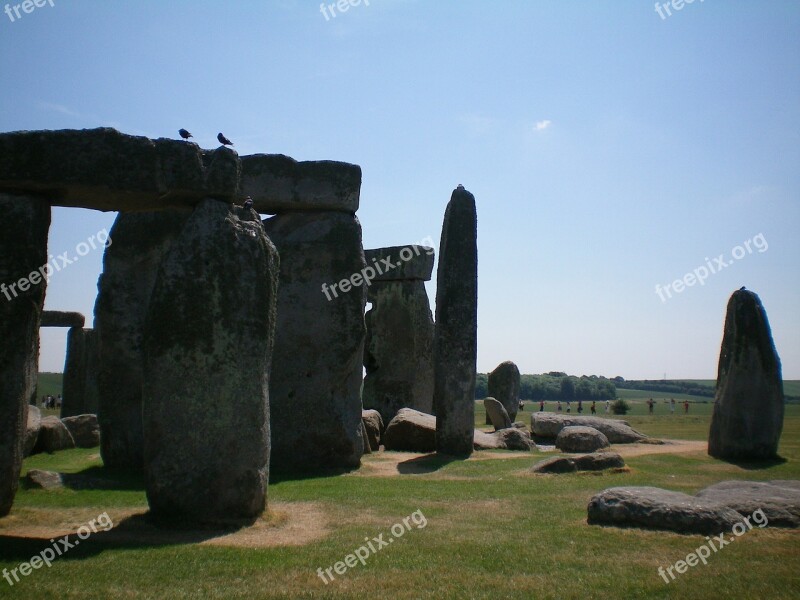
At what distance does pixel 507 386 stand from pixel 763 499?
19.8 meters

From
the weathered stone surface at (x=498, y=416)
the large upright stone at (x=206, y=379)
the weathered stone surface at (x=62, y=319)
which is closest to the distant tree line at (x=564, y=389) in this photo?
the weathered stone surface at (x=498, y=416)

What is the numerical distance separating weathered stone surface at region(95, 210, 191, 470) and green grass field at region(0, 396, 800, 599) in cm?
247

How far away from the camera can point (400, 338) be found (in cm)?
2239

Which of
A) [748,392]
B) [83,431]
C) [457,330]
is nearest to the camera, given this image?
[748,392]

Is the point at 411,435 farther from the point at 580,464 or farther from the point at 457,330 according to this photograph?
the point at 580,464

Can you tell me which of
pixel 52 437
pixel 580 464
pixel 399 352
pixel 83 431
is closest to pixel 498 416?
pixel 399 352

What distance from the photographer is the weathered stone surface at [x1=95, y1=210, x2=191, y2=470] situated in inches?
503

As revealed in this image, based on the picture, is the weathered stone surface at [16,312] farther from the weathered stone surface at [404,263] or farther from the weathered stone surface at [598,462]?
the weathered stone surface at [404,263]

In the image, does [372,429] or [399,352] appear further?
[399,352]

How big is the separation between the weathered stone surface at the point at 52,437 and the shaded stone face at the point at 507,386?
52.9 feet

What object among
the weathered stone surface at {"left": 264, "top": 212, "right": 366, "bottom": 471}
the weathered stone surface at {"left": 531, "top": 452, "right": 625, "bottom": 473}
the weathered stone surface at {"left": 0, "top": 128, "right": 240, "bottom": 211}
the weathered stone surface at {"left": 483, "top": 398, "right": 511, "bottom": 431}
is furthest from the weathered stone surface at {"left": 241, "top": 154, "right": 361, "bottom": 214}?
the weathered stone surface at {"left": 483, "top": 398, "right": 511, "bottom": 431}

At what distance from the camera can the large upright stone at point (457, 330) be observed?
15.6 m

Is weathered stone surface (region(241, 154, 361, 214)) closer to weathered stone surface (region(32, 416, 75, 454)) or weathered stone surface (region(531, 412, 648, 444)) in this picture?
weathered stone surface (region(32, 416, 75, 454))

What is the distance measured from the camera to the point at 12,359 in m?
7.67
